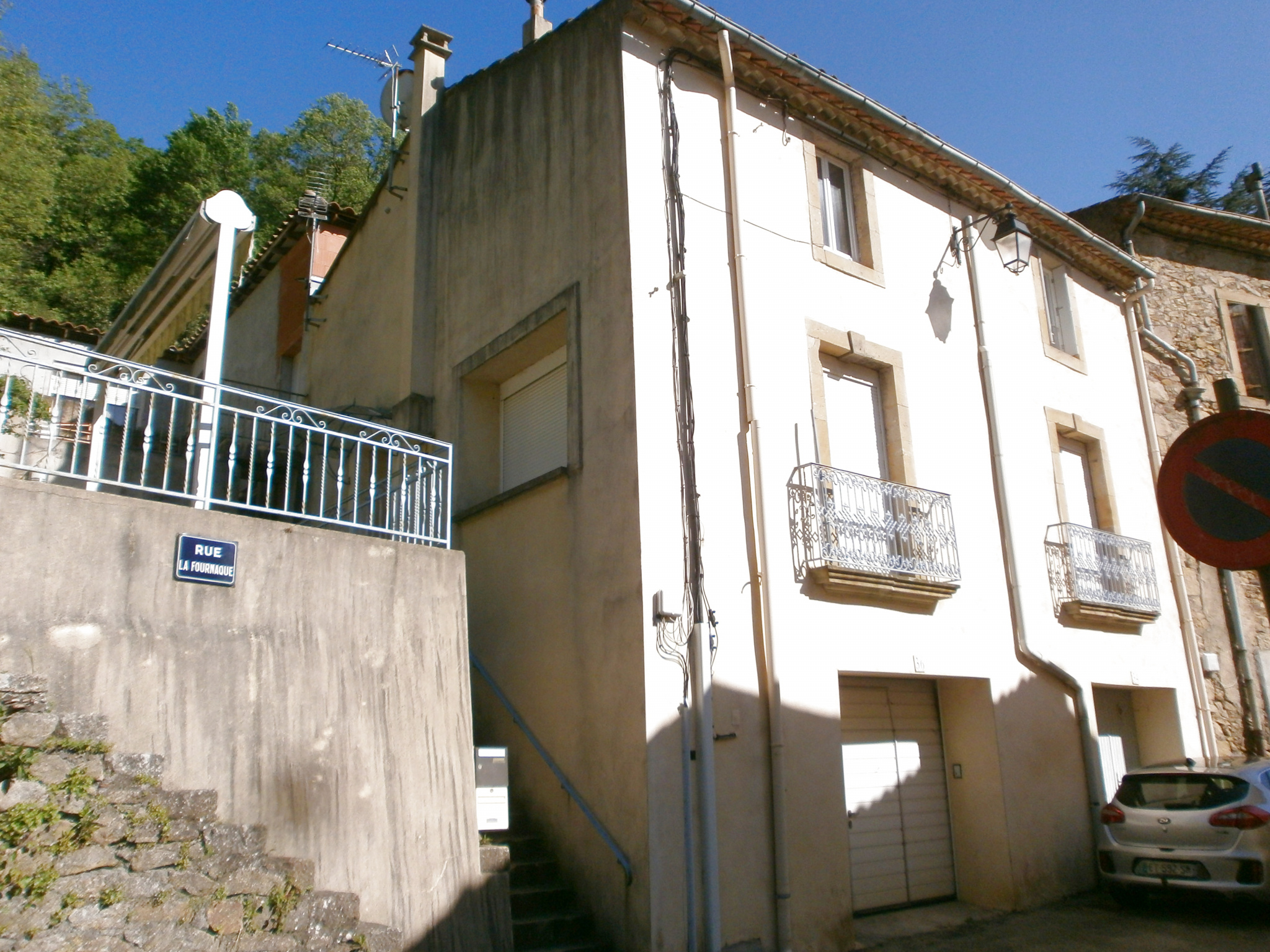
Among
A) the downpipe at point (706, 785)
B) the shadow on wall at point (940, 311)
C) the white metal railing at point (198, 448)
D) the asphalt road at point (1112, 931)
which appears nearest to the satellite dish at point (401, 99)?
the white metal railing at point (198, 448)

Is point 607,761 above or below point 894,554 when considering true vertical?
below

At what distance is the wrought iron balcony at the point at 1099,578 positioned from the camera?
1113cm

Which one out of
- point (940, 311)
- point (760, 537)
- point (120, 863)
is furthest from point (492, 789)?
point (940, 311)

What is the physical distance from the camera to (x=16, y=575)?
16.6 feet

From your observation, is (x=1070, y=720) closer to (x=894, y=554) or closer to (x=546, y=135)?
(x=894, y=554)

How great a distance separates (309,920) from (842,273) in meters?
7.71

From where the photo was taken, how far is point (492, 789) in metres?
6.93

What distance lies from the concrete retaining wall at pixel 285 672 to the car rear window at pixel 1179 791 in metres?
6.30

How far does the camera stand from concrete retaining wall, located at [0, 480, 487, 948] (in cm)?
520

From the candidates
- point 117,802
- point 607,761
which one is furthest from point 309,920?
point 607,761

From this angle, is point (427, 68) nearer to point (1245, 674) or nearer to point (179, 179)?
point (1245, 674)

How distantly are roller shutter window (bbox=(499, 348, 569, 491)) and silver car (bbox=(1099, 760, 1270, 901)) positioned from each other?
615 cm

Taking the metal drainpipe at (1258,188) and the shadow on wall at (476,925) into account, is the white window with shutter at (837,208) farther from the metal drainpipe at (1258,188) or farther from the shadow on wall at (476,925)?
the metal drainpipe at (1258,188)

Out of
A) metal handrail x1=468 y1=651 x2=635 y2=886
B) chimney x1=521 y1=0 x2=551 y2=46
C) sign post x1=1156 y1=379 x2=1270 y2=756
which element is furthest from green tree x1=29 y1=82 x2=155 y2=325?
sign post x1=1156 y1=379 x2=1270 y2=756
